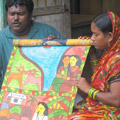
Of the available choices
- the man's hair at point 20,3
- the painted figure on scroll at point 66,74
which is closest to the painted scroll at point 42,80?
the painted figure on scroll at point 66,74

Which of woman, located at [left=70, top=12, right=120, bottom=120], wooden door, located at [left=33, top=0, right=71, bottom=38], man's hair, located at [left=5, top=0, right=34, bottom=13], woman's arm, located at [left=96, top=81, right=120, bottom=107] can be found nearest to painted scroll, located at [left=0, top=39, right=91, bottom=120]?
woman, located at [left=70, top=12, right=120, bottom=120]

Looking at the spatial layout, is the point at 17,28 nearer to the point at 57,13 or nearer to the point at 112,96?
the point at 112,96

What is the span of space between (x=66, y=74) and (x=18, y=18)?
3.25 ft

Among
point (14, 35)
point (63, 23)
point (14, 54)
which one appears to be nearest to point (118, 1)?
point (63, 23)

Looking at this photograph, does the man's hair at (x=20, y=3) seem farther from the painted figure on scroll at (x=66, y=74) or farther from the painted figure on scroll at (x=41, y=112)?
the painted figure on scroll at (x=41, y=112)

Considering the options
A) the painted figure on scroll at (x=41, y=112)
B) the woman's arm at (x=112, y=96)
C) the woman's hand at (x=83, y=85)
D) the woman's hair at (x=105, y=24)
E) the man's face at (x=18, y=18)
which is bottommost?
the painted figure on scroll at (x=41, y=112)

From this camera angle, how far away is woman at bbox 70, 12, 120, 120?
224cm

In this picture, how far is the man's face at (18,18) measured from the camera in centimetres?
311

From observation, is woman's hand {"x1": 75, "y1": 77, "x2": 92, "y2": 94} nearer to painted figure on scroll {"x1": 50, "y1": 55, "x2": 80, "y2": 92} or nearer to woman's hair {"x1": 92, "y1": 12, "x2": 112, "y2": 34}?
painted figure on scroll {"x1": 50, "y1": 55, "x2": 80, "y2": 92}

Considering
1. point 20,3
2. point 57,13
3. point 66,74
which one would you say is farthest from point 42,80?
point 57,13

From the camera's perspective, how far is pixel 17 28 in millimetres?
3148

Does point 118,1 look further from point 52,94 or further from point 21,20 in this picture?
point 52,94

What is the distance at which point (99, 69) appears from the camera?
243 cm

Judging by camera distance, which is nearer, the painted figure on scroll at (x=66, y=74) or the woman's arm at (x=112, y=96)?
the woman's arm at (x=112, y=96)
